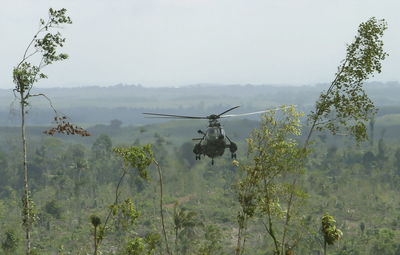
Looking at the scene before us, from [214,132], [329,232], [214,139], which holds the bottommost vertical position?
[329,232]

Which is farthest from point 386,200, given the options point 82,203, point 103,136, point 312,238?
point 103,136

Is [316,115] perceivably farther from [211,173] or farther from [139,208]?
[211,173]

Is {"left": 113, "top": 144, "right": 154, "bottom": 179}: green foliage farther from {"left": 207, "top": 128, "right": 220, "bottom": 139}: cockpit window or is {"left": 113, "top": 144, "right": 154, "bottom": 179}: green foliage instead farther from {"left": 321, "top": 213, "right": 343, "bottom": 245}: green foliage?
{"left": 321, "top": 213, "right": 343, "bottom": 245}: green foliage

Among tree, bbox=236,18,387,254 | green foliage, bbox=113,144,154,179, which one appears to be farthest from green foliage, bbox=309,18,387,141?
green foliage, bbox=113,144,154,179

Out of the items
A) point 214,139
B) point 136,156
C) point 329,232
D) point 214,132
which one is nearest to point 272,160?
point 214,139

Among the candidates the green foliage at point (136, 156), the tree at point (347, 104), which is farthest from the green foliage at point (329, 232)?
the green foliage at point (136, 156)

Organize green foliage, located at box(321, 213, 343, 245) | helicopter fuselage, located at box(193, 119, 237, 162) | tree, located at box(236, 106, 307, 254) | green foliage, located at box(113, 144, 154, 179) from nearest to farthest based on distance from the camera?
1. green foliage, located at box(321, 213, 343, 245)
2. tree, located at box(236, 106, 307, 254)
3. helicopter fuselage, located at box(193, 119, 237, 162)
4. green foliage, located at box(113, 144, 154, 179)

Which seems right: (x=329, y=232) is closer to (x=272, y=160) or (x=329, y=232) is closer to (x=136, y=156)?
(x=272, y=160)

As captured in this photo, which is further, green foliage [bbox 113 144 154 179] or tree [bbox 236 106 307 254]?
green foliage [bbox 113 144 154 179]

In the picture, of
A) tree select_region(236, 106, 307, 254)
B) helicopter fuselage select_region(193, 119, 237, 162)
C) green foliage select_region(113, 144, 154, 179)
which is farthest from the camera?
green foliage select_region(113, 144, 154, 179)

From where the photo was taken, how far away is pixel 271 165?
25.4 m

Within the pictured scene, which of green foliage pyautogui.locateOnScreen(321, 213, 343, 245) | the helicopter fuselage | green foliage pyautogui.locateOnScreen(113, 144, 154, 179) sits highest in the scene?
the helicopter fuselage

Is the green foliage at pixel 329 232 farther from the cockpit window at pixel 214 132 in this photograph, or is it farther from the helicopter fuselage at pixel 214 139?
the cockpit window at pixel 214 132

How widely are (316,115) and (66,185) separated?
107 meters
